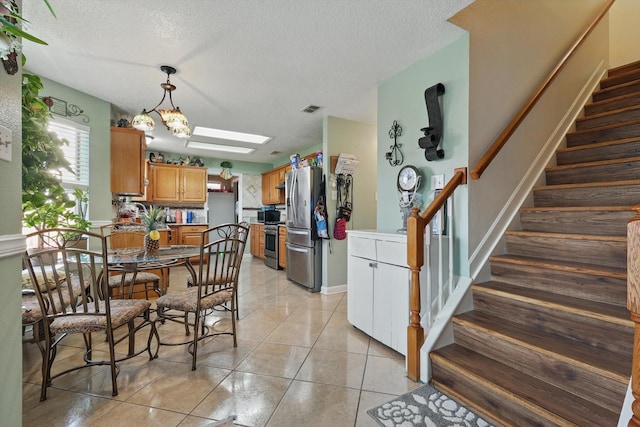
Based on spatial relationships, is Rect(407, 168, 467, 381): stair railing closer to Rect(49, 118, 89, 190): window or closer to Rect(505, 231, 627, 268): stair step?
Rect(505, 231, 627, 268): stair step

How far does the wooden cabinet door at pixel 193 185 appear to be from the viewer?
5840 mm

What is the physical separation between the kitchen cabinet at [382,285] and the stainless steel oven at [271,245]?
2.97 metres

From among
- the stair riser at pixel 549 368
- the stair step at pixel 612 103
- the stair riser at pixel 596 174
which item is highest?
the stair step at pixel 612 103

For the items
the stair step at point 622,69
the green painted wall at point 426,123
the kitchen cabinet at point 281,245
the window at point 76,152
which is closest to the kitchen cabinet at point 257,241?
the kitchen cabinet at point 281,245

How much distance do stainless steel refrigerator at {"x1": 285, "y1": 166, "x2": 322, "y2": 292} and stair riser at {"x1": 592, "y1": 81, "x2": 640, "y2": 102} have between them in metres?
3.19

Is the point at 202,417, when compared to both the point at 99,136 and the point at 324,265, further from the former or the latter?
the point at 99,136

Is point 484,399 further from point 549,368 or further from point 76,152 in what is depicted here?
point 76,152

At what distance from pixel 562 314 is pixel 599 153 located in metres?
1.69

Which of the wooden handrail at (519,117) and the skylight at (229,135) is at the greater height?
the skylight at (229,135)

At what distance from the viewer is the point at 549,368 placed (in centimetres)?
137

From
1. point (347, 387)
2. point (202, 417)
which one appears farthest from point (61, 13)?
point (347, 387)

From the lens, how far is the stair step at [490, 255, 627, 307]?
1508 mm

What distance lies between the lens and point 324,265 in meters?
3.80

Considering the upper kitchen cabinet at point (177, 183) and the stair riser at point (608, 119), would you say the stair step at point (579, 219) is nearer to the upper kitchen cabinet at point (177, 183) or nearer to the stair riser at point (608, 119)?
the stair riser at point (608, 119)
